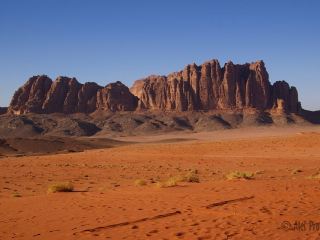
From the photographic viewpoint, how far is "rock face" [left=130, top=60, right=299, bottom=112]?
14212 cm

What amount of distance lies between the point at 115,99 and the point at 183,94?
22.3 m

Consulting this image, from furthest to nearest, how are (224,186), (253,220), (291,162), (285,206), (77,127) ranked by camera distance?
(77,127) → (291,162) → (224,186) → (285,206) → (253,220)

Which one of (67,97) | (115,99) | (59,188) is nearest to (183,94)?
(115,99)

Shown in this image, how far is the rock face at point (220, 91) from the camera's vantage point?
14212 centimetres

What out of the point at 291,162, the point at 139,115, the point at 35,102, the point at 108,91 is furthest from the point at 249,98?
the point at 291,162

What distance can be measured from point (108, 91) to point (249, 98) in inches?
1793

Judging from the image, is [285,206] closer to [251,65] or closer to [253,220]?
[253,220]

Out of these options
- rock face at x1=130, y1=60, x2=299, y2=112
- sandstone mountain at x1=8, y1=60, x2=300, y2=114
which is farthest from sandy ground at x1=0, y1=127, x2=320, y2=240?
sandstone mountain at x1=8, y1=60, x2=300, y2=114

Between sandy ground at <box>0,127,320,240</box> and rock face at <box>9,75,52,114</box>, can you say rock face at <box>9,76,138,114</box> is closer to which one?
rock face at <box>9,75,52,114</box>

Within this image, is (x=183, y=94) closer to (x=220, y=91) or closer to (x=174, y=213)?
(x=220, y=91)

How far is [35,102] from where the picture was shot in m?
141

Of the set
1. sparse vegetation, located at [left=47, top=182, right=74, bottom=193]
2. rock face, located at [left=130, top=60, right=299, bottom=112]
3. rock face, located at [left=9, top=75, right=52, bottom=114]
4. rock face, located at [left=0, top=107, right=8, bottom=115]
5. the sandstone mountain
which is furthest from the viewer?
rock face, located at [left=0, top=107, right=8, bottom=115]

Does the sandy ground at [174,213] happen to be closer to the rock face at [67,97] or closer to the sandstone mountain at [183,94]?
the sandstone mountain at [183,94]

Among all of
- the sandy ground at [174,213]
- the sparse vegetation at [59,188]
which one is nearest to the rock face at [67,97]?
the sparse vegetation at [59,188]
